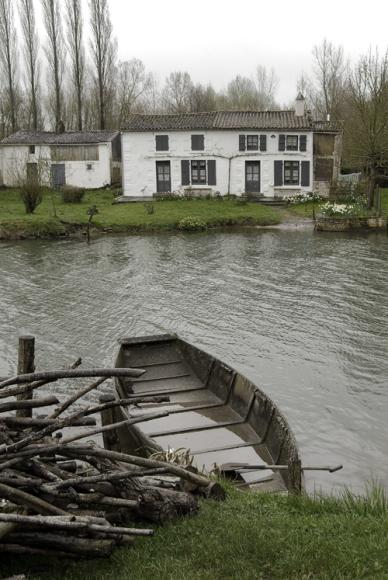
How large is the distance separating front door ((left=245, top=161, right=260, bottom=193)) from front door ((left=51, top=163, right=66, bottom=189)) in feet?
45.7

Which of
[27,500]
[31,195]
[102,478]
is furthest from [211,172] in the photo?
[27,500]

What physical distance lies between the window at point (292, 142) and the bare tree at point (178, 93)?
3850 centimetres

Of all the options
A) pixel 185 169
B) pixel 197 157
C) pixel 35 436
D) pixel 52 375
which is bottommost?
pixel 35 436

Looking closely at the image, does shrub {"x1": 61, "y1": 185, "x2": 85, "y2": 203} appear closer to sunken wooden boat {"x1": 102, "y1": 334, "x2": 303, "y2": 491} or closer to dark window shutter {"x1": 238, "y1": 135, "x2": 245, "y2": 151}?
dark window shutter {"x1": 238, "y1": 135, "x2": 245, "y2": 151}

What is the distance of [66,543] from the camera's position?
6062mm

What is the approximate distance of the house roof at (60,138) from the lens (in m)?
49.4

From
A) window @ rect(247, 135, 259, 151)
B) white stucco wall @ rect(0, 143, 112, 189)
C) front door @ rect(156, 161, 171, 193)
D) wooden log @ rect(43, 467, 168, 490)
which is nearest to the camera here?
wooden log @ rect(43, 467, 168, 490)

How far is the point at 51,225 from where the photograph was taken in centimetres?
3712

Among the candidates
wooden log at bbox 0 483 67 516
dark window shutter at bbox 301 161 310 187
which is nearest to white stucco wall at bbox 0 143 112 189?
dark window shutter at bbox 301 161 310 187

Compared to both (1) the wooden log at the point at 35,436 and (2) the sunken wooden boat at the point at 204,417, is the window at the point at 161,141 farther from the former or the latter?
(1) the wooden log at the point at 35,436


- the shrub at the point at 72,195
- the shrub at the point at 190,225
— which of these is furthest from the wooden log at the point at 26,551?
the shrub at the point at 72,195

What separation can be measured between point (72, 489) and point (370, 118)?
39148 mm

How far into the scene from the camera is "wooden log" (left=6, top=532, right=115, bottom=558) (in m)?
6.06

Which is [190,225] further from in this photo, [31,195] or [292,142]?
[292,142]
